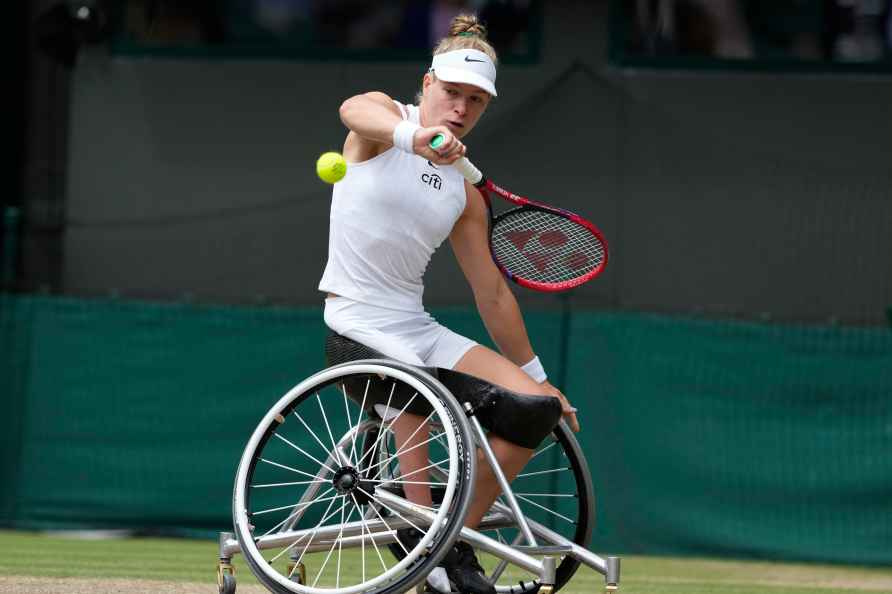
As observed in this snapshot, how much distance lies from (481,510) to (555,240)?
930mm

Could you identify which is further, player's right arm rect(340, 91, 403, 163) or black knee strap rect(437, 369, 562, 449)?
black knee strap rect(437, 369, 562, 449)

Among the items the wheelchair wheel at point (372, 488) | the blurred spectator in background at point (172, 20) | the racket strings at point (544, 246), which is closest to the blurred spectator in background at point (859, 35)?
the blurred spectator in background at point (172, 20)

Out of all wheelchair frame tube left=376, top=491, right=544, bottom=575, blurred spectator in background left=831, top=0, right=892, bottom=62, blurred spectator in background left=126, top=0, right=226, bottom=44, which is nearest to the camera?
wheelchair frame tube left=376, top=491, right=544, bottom=575

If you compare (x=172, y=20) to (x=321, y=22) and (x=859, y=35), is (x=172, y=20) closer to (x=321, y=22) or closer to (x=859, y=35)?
(x=321, y=22)

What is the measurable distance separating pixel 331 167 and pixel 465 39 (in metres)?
0.69

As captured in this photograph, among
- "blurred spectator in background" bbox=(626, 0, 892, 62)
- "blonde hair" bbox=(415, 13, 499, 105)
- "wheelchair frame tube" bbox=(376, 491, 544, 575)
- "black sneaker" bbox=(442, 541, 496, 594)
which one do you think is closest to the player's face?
"blonde hair" bbox=(415, 13, 499, 105)

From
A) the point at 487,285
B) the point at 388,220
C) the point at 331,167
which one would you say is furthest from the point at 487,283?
the point at 331,167

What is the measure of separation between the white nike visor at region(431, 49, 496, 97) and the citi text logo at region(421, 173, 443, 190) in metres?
0.29

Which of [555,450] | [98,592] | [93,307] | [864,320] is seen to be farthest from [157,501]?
[864,320]

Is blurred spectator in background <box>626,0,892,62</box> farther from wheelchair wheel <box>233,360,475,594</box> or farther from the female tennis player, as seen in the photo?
wheelchair wheel <box>233,360,475,594</box>

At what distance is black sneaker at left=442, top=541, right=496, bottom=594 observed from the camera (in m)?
4.63

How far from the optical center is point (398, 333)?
4.86 meters

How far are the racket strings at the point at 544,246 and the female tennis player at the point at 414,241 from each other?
20 centimetres

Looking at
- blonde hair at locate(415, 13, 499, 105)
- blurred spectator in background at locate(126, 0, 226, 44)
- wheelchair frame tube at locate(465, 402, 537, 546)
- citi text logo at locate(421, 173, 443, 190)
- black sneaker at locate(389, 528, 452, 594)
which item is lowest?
black sneaker at locate(389, 528, 452, 594)
